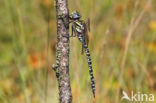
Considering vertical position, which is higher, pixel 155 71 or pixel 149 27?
pixel 149 27

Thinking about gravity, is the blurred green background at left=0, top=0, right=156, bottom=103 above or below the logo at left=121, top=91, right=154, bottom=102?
above

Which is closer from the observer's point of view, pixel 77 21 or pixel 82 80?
pixel 77 21

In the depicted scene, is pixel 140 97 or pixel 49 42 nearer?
pixel 140 97

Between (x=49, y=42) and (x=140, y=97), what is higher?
(x=49, y=42)

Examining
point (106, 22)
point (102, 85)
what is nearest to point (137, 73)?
point (102, 85)

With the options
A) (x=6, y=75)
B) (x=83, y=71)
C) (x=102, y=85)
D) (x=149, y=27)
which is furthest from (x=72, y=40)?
(x=149, y=27)

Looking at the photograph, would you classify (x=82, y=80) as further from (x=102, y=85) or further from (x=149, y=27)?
(x=149, y=27)

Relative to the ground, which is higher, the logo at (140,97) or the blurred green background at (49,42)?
the blurred green background at (49,42)

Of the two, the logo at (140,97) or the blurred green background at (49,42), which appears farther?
the blurred green background at (49,42)

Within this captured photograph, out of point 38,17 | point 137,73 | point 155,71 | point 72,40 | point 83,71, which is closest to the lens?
point 72,40

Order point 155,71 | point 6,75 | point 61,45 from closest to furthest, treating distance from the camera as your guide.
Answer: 1. point 61,45
2. point 155,71
3. point 6,75

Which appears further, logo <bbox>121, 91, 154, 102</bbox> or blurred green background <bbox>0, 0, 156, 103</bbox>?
blurred green background <bbox>0, 0, 156, 103</bbox>
